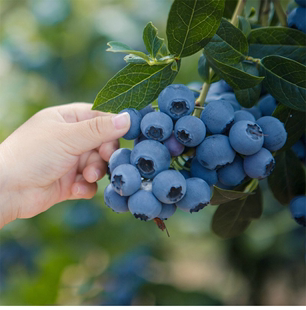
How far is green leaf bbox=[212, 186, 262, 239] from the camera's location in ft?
2.98

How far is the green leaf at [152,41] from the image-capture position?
64cm

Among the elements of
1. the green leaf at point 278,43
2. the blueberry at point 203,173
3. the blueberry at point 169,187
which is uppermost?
the green leaf at point 278,43

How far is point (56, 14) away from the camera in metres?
2.03

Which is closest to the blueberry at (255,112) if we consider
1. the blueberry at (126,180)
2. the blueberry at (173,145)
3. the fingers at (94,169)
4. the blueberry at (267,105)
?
the blueberry at (267,105)

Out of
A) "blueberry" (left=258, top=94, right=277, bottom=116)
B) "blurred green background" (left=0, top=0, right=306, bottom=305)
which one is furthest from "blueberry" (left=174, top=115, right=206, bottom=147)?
"blurred green background" (left=0, top=0, right=306, bottom=305)

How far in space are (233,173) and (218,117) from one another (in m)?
0.11

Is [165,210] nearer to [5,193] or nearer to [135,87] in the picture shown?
[135,87]

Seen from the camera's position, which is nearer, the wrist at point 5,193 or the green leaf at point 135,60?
the green leaf at point 135,60

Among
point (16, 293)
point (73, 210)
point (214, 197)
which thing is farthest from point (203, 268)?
point (214, 197)

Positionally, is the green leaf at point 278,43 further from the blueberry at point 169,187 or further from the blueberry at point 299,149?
the blueberry at point 169,187

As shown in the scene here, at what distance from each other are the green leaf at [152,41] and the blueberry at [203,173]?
0.21m

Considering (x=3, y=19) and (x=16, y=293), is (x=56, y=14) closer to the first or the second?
(x=3, y=19)

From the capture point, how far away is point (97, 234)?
1.93m

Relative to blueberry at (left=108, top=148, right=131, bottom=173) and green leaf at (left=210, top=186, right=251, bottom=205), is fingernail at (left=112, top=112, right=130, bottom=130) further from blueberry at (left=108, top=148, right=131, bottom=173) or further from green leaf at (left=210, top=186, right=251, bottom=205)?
green leaf at (left=210, top=186, right=251, bottom=205)
